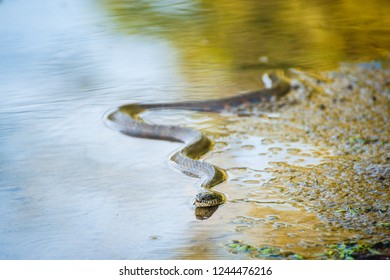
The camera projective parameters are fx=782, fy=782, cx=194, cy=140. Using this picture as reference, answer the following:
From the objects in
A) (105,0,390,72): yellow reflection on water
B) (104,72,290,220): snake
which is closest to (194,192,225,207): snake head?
(104,72,290,220): snake

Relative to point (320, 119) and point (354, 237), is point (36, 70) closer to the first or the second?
point (320, 119)

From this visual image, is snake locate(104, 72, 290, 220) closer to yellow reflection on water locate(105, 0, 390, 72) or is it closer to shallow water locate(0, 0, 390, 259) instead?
shallow water locate(0, 0, 390, 259)

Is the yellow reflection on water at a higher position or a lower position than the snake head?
higher

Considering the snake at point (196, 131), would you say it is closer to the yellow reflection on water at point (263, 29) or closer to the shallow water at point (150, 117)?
the shallow water at point (150, 117)

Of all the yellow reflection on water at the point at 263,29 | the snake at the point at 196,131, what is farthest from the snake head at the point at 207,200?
the yellow reflection on water at the point at 263,29

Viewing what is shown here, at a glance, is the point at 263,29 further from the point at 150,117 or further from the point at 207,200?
the point at 207,200

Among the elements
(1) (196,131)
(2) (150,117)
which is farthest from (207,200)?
(2) (150,117)
